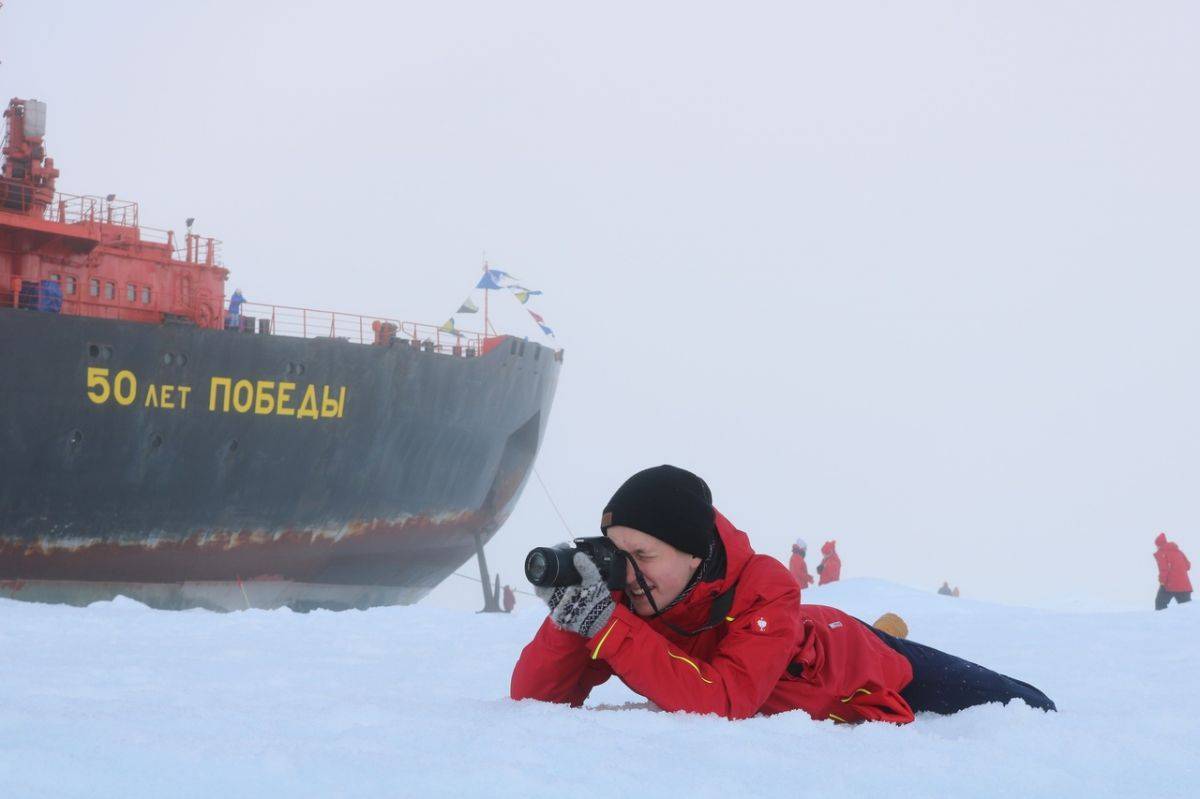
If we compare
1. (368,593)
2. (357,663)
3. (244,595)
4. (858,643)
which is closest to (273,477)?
(244,595)

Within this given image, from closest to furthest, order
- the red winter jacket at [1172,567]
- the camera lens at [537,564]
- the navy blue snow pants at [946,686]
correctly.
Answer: the camera lens at [537,564] → the navy blue snow pants at [946,686] → the red winter jacket at [1172,567]

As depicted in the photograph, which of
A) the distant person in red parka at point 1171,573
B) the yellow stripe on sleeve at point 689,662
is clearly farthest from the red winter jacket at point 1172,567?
the yellow stripe on sleeve at point 689,662

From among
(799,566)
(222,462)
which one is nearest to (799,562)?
(799,566)

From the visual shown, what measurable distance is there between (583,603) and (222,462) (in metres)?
12.7

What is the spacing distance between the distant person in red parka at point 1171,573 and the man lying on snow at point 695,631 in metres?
13.2

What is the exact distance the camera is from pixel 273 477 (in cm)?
1522

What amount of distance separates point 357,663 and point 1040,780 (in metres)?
4.78

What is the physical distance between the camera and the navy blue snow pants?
3664 millimetres

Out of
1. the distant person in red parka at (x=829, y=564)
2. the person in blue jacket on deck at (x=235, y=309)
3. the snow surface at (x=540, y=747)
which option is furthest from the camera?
the distant person in red parka at (x=829, y=564)

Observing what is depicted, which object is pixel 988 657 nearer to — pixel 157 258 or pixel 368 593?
pixel 368 593

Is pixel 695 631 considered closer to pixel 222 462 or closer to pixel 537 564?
pixel 537 564

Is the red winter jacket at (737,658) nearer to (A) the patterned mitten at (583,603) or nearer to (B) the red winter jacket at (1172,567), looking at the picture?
(A) the patterned mitten at (583,603)

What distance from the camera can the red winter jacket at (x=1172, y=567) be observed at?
1486cm

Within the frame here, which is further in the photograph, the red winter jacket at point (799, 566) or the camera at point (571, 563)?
the red winter jacket at point (799, 566)
